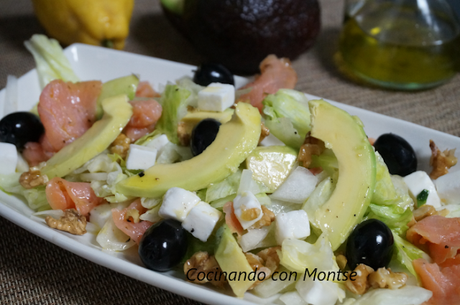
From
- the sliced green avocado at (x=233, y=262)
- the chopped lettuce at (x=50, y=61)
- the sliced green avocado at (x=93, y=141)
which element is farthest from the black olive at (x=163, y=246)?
the chopped lettuce at (x=50, y=61)

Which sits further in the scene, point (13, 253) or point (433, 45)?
point (433, 45)

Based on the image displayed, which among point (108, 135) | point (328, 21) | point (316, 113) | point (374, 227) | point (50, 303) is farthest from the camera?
point (328, 21)

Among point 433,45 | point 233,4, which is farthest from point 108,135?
point 433,45

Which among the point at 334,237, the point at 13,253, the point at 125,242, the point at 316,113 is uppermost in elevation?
the point at 316,113

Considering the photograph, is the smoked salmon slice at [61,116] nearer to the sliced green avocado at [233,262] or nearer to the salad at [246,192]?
the salad at [246,192]

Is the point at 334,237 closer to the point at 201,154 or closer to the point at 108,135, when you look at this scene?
the point at 201,154

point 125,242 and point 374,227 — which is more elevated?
point 374,227
